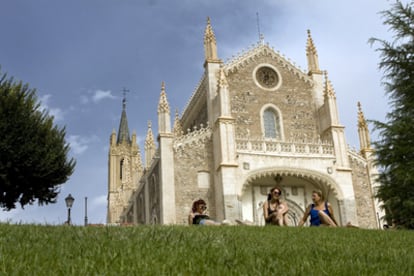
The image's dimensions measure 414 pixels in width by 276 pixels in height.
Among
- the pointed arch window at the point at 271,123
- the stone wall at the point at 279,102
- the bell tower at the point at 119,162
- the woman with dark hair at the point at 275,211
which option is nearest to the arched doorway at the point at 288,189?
the stone wall at the point at 279,102

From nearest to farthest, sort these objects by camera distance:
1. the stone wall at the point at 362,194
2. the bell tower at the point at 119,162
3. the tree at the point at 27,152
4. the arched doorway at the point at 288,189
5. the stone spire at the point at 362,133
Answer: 1. the tree at the point at 27,152
2. the arched doorway at the point at 288,189
3. the stone wall at the point at 362,194
4. the stone spire at the point at 362,133
5. the bell tower at the point at 119,162

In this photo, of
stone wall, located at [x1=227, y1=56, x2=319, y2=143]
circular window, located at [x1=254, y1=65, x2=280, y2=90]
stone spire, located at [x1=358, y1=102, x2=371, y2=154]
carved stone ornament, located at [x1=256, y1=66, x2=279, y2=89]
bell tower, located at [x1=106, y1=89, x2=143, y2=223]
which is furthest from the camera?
A: bell tower, located at [x1=106, y1=89, x2=143, y2=223]

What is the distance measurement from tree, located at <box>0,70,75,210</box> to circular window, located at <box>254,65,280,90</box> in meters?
14.3

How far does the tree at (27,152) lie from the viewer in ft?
74.7

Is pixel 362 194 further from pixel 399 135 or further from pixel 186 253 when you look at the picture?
pixel 186 253

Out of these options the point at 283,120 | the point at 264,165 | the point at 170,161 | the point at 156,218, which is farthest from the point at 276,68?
the point at 156,218

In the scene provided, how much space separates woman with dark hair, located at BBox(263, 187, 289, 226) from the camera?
45.5 ft

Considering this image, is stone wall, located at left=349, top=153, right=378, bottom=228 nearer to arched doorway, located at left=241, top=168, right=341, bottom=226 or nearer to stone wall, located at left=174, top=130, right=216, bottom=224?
arched doorway, located at left=241, top=168, right=341, bottom=226

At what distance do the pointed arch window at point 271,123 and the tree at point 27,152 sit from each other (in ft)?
43.9

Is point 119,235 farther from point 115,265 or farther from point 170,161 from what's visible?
point 170,161

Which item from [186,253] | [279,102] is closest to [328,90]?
[279,102]

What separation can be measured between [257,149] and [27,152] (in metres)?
13.1

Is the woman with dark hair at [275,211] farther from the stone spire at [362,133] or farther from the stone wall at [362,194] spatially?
the stone spire at [362,133]

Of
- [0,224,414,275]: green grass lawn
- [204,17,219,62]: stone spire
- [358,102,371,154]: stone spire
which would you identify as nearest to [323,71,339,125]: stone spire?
[358,102,371,154]: stone spire
